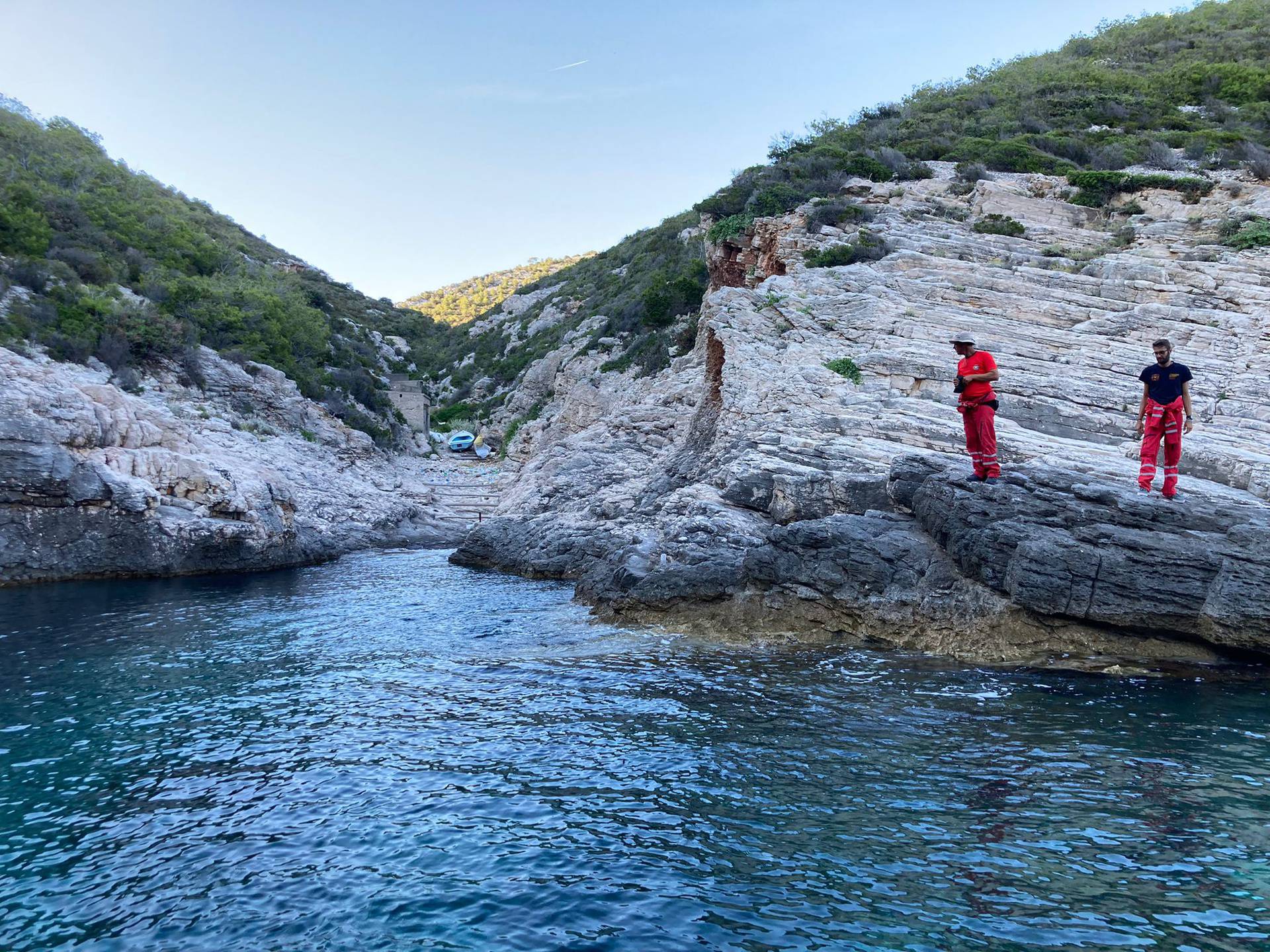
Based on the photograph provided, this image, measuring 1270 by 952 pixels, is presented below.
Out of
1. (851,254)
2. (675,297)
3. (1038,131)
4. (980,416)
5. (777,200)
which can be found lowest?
(980,416)

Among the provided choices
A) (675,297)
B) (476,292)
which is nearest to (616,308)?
(675,297)

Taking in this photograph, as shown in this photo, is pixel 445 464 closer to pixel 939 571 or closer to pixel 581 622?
pixel 581 622

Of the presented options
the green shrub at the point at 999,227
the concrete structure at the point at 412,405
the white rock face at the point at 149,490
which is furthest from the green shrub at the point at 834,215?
the concrete structure at the point at 412,405

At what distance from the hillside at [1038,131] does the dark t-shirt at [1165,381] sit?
16.5m

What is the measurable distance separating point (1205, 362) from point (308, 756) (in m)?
19.3

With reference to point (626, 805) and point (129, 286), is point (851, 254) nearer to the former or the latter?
point (626, 805)

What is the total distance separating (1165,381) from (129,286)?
3854 centimetres

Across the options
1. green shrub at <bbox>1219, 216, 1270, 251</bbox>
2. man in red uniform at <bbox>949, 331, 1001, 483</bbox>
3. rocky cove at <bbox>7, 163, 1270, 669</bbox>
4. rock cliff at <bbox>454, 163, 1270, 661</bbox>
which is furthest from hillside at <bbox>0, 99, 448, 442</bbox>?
green shrub at <bbox>1219, 216, 1270, 251</bbox>

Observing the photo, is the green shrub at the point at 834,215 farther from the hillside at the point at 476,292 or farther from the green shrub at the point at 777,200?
the hillside at the point at 476,292

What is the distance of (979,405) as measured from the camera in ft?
44.5

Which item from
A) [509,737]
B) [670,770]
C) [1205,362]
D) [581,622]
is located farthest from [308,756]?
[1205,362]

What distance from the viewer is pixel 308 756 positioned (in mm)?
9031

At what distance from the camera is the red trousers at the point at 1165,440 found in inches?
486

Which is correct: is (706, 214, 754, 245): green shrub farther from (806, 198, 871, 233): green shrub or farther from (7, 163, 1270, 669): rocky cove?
(806, 198, 871, 233): green shrub
